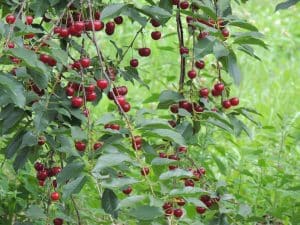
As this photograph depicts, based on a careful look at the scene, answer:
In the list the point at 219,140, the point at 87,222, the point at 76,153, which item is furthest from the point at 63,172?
the point at 219,140

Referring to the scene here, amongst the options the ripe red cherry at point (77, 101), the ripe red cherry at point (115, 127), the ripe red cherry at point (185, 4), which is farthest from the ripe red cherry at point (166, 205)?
the ripe red cherry at point (185, 4)

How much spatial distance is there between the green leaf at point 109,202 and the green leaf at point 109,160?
27 cm

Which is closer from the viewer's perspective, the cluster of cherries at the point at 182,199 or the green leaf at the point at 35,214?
the cluster of cherries at the point at 182,199

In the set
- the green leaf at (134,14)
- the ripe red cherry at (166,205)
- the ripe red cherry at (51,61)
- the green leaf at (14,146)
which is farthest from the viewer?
the green leaf at (14,146)

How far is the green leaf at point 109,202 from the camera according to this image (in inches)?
73.5

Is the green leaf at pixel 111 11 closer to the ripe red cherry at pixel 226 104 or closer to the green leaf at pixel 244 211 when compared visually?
the ripe red cherry at pixel 226 104

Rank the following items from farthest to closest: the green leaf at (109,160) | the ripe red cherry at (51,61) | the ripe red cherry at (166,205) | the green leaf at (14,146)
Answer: the green leaf at (14,146) → the ripe red cherry at (51,61) → the ripe red cherry at (166,205) → the green leaf at (109,160)

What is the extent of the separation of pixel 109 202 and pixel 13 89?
0.39 metres

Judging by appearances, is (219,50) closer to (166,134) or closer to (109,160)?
(166,134)

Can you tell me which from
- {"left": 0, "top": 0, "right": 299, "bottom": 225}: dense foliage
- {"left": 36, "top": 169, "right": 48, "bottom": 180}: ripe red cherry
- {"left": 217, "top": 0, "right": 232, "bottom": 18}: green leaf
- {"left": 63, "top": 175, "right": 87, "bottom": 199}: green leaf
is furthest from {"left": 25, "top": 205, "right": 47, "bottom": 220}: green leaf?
{"left": 217, "top": 0, "right": 232, "bottom": 18}: green leaf

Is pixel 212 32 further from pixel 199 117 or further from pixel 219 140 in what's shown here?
pixel 219 140

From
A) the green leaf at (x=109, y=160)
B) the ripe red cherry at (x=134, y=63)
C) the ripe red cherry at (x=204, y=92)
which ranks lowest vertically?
→ the green leaf at (x=109, y=160)

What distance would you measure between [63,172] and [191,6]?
73 centimetres

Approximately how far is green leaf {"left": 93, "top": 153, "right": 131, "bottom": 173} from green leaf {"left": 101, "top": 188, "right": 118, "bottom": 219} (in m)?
0.27
